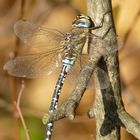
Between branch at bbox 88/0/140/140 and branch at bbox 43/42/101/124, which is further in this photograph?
branch at bbox 88/0/140/140

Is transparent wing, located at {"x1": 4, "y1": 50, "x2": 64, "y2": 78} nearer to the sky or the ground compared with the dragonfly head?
nearer to the ground

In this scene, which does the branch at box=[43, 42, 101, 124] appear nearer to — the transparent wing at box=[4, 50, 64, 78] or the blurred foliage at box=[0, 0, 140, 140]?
the transparent wing at box=[4, 50, 64, 78]

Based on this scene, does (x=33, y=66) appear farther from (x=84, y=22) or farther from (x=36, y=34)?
(x=84, y=22)

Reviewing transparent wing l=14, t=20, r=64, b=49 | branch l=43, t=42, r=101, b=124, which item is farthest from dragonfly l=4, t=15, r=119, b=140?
branch l=43, t=42, r=101, b=124

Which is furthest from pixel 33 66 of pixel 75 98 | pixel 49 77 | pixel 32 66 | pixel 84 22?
pixel 49 77

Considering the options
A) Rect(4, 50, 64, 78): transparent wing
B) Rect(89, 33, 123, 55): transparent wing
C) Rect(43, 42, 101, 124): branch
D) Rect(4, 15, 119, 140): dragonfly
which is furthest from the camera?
Rect(4, 50, 64, 78): transparent wing
